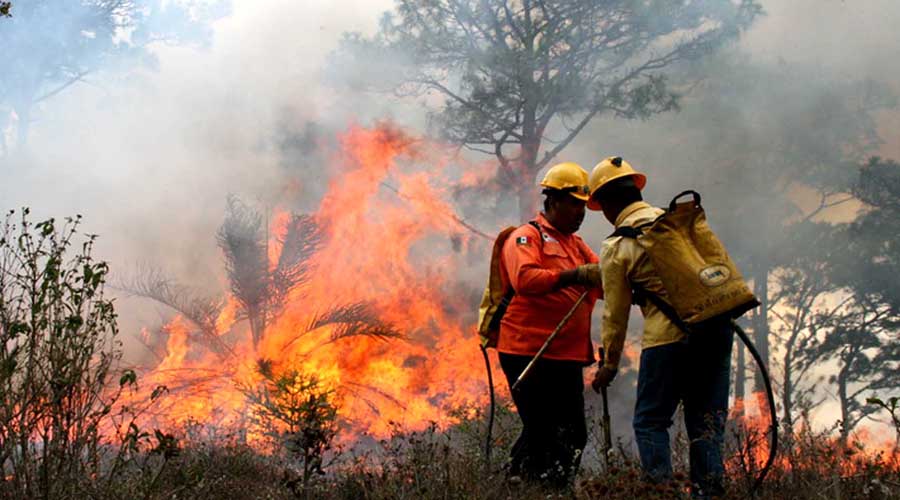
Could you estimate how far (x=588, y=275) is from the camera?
445 centimetres

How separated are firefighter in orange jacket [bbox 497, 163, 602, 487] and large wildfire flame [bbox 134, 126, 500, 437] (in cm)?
546

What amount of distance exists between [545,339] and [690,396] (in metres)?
0.93

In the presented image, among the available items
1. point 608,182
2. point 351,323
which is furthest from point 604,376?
point 351,323

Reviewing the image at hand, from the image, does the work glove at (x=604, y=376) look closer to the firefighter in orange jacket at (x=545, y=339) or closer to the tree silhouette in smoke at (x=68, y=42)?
the firefighter in orange jacket at (x=545, y=339)

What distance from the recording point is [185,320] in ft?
38.2

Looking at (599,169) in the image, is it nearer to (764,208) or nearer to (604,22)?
(604,22)

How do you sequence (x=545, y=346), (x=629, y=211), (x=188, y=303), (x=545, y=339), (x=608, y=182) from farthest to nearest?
(x=188, y=303), (x=545, y=339), (x=545, y=346), (x=608, y=182), (x=629, y=211)

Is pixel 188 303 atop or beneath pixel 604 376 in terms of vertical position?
Answer: atop

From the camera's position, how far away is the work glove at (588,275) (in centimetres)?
442

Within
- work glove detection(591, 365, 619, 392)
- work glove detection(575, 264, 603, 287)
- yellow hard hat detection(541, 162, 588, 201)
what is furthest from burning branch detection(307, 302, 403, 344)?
work glove detection(591, 365, 619, 392)

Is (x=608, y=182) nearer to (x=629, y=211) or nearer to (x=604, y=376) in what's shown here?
(x=629, y=211)

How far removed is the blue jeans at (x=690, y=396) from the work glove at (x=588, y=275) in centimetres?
63

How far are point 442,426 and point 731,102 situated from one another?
9.54 meters

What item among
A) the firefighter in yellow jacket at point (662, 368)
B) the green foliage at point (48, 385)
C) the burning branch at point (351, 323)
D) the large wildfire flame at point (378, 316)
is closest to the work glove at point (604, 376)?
the firefighter in yellow jacket at point (662, 368)
